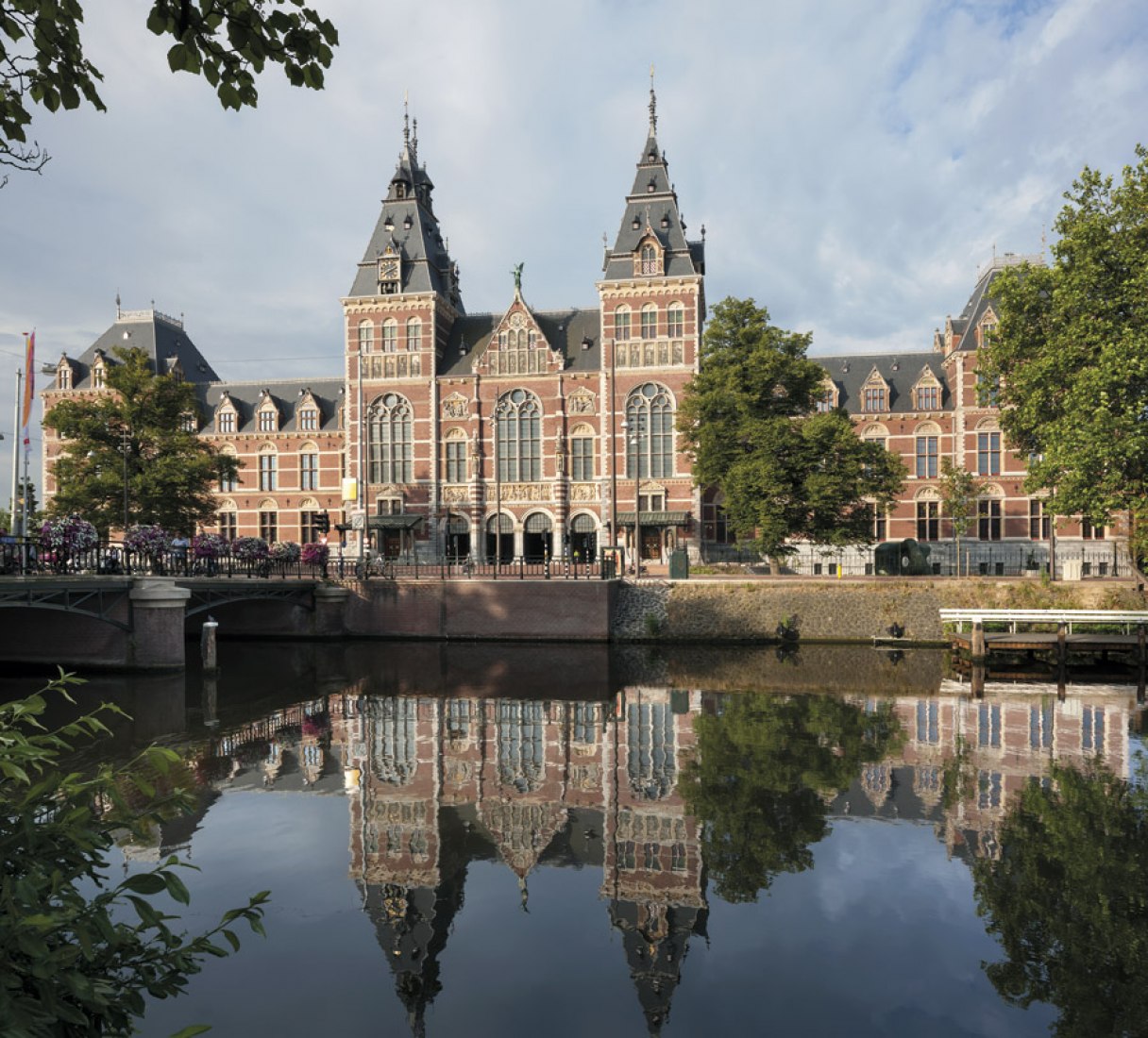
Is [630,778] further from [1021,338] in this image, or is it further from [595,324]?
[595,324]

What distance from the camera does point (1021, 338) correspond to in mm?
26172

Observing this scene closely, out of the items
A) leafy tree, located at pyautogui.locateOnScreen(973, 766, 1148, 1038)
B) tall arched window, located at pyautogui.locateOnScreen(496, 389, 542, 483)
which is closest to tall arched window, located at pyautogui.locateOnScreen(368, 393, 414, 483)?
tall arched window, located at pyautogui.locateOnScreen(496, 389, 542, 483)

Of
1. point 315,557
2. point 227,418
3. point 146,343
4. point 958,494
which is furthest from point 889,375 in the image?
point 146,343

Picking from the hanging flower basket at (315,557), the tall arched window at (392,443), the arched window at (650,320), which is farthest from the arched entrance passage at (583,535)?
the hanging flower basket at (315,557)

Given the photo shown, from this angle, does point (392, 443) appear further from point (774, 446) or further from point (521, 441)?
point (774, 446)

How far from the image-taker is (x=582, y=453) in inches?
1779

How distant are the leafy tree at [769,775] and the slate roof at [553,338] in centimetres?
2916

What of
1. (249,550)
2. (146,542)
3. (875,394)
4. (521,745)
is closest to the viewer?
(521,745)

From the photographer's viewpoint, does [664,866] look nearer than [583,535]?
Yes

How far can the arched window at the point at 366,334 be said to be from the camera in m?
47.2

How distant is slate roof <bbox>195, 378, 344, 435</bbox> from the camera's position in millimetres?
52094

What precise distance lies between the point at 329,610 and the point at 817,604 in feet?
67.1

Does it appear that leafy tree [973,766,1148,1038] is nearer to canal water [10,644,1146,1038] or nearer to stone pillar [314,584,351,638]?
canal water [10,644,1146,1038]

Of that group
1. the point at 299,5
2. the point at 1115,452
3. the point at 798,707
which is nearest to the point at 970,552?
the point at 1115,452
